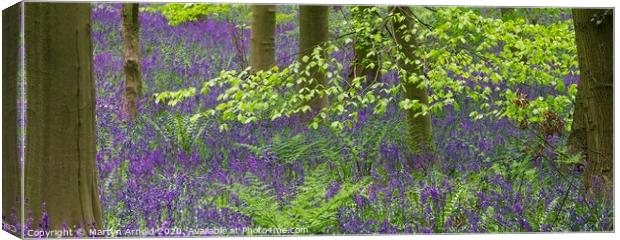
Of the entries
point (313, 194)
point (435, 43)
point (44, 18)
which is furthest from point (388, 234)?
point (44, 18)

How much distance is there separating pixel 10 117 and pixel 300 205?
2.46 metres

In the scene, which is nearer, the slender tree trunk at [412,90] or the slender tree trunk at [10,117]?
the slender tree trunk at [10,117]

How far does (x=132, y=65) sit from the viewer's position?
31.1 ft

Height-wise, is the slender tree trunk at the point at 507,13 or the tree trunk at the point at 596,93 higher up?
the slender tree trunk at the point at 507,13

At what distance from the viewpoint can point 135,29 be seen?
30.8 ft

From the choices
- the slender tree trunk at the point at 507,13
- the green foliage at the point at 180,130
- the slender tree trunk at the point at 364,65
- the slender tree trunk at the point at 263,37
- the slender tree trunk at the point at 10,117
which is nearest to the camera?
the slender tree trunk at the point at 10,117

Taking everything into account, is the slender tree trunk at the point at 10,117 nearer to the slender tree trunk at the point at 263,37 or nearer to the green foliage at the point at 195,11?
the green foliage at the point at 195,11

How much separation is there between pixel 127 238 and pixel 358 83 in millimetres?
2295

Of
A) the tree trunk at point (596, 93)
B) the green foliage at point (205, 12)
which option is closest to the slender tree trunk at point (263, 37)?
the green foliage at point (205, 12)

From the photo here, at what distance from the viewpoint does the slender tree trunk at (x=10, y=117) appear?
9.20 m

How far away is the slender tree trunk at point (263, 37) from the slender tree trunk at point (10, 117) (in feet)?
6.22

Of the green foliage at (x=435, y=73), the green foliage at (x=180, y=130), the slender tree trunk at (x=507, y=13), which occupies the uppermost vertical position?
the slender tree trunk at (x=507, y=13)

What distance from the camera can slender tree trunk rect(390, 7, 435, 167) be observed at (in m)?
9.78

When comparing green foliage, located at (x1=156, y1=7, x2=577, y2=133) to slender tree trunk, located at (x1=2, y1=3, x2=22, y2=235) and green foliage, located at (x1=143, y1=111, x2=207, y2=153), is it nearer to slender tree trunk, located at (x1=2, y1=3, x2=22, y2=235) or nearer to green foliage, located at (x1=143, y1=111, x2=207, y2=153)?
green foliage, located at (x1=143, y1=111, x2=207, y2=153)
